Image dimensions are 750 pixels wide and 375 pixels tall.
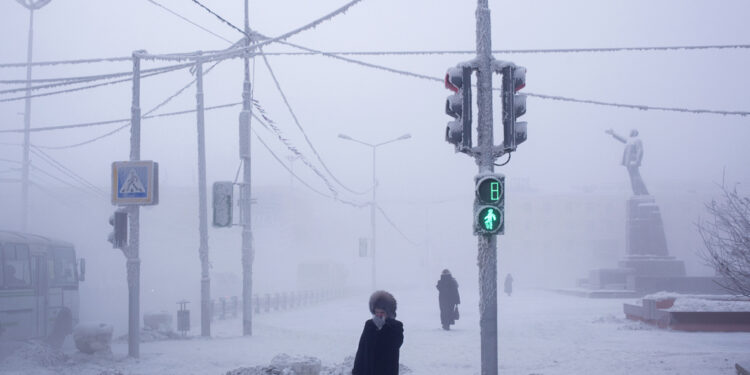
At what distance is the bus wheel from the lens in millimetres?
17391

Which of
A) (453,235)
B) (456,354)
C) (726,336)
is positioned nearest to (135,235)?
(456,354)

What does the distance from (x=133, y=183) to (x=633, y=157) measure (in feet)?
102

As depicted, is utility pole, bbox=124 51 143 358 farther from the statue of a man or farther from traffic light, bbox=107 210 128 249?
the statue of a man

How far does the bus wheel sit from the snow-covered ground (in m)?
0.42

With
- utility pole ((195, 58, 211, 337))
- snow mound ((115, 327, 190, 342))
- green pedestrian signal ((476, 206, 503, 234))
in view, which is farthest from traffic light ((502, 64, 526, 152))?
snow mound ((115, 327, 190, 342))

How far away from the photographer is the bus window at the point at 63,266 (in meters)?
18.1

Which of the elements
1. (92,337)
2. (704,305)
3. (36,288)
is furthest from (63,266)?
(704,305)

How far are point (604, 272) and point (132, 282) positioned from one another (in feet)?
102

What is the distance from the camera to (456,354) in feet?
49.9

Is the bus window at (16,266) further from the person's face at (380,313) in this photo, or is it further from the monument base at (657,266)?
the monument base at (657,266)

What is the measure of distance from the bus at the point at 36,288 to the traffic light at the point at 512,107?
37.9ft

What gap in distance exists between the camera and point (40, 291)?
17.1 meters

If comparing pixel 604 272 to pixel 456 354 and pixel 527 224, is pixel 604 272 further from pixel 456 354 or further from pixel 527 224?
pixel 527 224

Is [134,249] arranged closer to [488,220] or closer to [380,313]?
[488,220]
